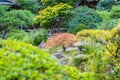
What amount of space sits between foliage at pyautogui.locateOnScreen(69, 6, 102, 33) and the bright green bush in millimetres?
9602

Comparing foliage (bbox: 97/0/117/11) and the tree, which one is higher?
the tree

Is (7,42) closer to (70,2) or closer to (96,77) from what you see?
(96,77)

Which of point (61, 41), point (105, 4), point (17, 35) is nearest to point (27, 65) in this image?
point (61, 41)

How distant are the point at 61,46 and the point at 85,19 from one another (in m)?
2.58

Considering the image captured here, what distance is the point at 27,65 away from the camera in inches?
103

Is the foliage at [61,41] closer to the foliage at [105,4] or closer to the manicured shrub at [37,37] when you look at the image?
the manicured shrub at [37,37]

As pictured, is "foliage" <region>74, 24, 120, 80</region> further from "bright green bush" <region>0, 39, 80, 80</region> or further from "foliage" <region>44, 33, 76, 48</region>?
"foliage" <region>44, 33, 76, 48</region>

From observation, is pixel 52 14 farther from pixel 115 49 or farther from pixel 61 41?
pixel 115 49

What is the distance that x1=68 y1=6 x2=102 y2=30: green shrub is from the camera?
1247 cm

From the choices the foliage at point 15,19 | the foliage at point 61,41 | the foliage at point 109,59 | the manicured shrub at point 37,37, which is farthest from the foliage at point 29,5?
the foliage at point 109,59

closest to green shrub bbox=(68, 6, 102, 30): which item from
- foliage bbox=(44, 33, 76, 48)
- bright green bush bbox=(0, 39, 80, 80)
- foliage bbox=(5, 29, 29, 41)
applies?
foliage bbox=(5, 29, 29, 41)

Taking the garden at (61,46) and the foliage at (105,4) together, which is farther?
the foliage at (105,4)

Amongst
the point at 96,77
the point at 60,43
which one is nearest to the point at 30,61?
the point at 96,77

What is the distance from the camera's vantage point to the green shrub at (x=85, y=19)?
12.5m
